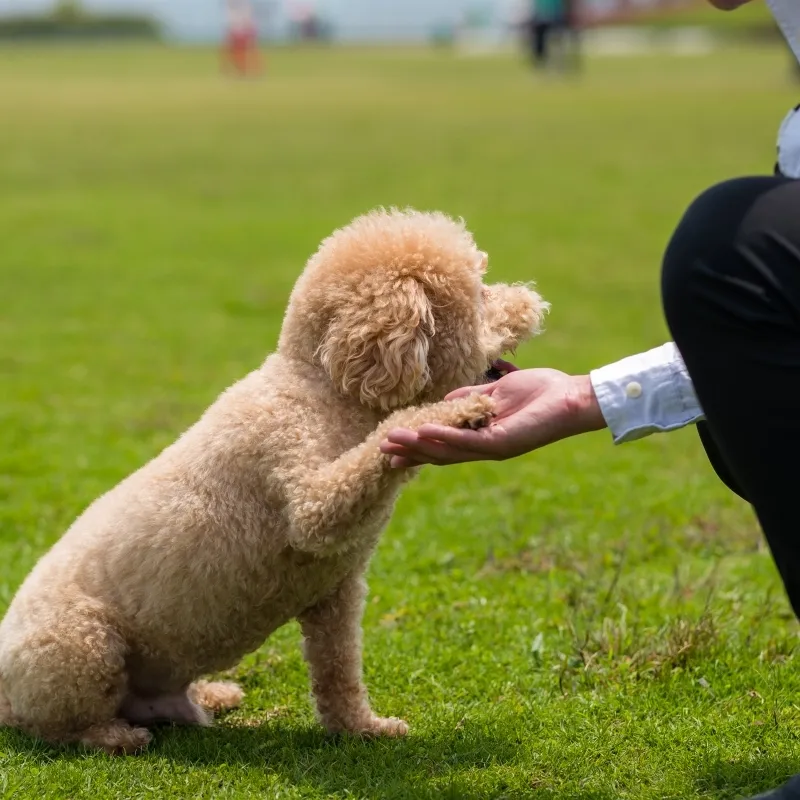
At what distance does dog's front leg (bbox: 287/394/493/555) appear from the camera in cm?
289

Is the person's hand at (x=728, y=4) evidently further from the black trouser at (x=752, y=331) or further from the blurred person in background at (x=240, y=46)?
the blurred person in background at (x=240, y=46)

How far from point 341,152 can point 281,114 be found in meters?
8.57

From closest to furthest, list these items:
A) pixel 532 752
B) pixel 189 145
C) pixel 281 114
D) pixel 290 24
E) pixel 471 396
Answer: pixel 471 396 < pixel 532 752 < pixel 189 145 < pixel 281 114 < pixel 290 24

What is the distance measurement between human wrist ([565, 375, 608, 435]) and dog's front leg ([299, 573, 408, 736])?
0.83 m

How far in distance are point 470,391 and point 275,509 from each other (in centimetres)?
57

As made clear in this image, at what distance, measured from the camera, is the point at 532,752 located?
10.5ft

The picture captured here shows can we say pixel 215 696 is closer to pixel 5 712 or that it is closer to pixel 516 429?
pixel 5 712

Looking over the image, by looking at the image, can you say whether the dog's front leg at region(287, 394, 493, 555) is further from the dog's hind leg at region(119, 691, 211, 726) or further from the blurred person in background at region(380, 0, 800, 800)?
the dog's hind leg at region(119, 691, 211, 726)

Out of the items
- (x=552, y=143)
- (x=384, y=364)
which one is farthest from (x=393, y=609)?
(x=552, y=143)

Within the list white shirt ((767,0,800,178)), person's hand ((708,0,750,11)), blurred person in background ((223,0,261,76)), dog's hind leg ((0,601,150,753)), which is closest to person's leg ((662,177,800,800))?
white shirt ((767,0,800,178))

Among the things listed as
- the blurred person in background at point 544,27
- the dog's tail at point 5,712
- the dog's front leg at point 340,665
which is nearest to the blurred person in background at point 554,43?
the blurred person in background at point 544,27

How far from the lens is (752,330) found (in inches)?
98.2

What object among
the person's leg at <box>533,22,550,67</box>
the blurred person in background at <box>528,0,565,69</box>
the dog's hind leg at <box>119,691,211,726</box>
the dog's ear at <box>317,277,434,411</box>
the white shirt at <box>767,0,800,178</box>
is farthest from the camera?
the blurred person in background at <box>528,0,565,69</box>

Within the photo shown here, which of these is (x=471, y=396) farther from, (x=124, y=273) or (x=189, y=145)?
(x=189, y=145)
